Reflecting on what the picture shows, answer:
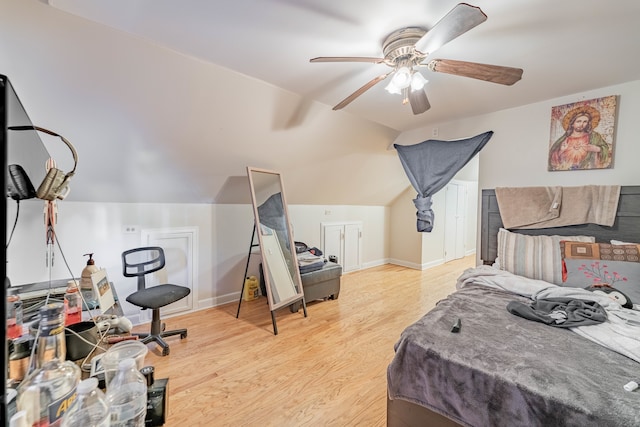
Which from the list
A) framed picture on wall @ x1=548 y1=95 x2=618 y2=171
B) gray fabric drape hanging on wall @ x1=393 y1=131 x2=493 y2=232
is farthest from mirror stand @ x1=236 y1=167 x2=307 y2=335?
framed picture on wall @ x1=548 y1=95 x2=618 y2=171

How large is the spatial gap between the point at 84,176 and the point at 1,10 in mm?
1229

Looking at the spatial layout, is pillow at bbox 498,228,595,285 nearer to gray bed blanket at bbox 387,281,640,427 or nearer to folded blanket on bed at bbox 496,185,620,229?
folded blanket on bed at bbox 496,185,620,229

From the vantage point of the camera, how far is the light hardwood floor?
1643mm

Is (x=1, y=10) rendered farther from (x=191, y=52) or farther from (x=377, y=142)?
(x=377, y=142)

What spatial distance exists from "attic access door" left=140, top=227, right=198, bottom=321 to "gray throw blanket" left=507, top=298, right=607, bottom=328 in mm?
2947

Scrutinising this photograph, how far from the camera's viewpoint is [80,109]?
71.2 inches

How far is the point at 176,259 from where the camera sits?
2936mm

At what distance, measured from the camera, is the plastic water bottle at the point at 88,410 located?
0.51 metres

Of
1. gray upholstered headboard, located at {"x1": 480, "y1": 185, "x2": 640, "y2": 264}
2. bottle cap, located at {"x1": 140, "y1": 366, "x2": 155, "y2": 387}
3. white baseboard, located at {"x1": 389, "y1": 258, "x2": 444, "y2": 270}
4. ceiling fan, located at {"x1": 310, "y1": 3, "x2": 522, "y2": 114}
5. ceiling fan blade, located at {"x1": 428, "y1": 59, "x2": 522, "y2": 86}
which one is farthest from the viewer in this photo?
white baseboard, located at {"x1": 389, "y1": 258, "x2": 444, "y2": 270}

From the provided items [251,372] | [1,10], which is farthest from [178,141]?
[251,372]

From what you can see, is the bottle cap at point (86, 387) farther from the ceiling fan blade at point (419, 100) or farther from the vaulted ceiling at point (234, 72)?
the ceiling fan blade at point (419, 100)

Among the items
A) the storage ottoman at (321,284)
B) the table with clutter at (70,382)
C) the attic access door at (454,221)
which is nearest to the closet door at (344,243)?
the storage ottoman at (321,284)

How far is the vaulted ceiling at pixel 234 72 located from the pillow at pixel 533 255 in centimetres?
126

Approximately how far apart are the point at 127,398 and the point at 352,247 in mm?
4238
